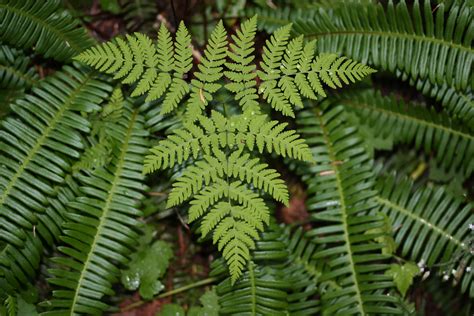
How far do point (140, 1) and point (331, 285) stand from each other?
8.04ft

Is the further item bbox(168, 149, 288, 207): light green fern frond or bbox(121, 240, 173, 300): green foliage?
bbox(121, 240, 173, 300): green foliage

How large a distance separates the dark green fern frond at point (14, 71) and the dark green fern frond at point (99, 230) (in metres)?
0.78

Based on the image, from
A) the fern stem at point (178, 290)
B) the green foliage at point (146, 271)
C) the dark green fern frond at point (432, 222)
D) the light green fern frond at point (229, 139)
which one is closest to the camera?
the light green fern frond at point (229, 139)

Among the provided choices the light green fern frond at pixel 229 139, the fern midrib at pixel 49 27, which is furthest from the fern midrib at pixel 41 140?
the light green fern frond at pixel 229 139

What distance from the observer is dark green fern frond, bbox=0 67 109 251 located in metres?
2.86

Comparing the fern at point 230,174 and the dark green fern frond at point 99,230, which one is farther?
the dark green fern frond at point 99,230

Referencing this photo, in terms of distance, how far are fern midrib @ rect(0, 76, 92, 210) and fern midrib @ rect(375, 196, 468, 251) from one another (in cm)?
217

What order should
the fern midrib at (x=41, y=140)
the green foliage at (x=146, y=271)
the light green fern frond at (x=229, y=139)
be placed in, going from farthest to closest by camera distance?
the green foliage at (x=146, y=271) < the fern midrib at (x=41, y=140) < the light green fern frond at (x=229, y=139)

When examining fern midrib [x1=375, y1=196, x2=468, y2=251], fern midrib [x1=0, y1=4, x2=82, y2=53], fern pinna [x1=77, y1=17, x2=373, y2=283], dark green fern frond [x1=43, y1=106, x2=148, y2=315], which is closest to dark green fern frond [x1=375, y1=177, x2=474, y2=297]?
fern midrib [x1=375, y1=196, x2=468, y2=251]

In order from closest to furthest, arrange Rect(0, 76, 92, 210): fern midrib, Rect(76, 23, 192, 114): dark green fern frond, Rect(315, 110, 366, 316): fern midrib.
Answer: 1. Rect(76, 23, 192, 114): dark green fern frond
2. Rect(0, 76, 92, 210): fern midrib
3. Rect(315, 110, 366, 316): fern midrib

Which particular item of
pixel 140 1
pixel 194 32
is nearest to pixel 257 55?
pixel 194 32

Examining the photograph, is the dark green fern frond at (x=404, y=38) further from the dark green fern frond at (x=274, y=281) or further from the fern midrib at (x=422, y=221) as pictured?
the dark green fern frond at (x=274, y=281)

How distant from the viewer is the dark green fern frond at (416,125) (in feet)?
11.1

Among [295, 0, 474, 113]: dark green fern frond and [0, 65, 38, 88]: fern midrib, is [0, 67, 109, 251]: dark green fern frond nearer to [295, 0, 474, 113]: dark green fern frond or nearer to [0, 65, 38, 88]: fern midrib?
[0, 65, 38, 88]: fern midrib
